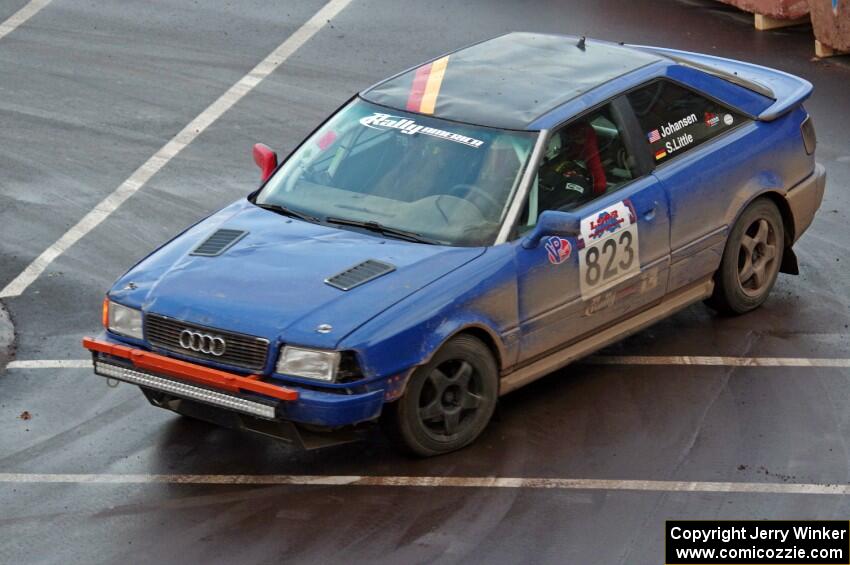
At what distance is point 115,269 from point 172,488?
329 centimetres

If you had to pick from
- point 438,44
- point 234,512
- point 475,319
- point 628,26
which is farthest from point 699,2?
point 234,512

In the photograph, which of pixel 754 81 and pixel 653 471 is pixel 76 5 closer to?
pixel 754 81

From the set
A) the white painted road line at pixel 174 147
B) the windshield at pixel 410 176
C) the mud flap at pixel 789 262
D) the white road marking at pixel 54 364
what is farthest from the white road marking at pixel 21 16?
the mud flap at pixel 789 262

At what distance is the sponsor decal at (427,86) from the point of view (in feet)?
29.5

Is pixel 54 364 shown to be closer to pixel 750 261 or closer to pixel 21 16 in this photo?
pixel 750 261

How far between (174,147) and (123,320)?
5.31 metres

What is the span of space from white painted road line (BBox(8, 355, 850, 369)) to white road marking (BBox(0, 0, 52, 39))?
7.27 metres

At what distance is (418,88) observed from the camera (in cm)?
920

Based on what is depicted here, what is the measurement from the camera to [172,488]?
782 centimetres

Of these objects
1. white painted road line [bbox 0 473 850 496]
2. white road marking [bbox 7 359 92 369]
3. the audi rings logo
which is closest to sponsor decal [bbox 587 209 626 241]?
white painted road line [bbox 0 473 850 496]

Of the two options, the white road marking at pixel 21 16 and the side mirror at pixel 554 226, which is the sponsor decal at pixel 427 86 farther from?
the white road marking at pixel 21 16

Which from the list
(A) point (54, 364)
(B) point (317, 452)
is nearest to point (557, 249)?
(B) point (317, 452)

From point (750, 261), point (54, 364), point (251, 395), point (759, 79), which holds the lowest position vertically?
point (54, 364)

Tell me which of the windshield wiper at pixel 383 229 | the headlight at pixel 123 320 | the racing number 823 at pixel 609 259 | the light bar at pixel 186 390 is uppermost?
the windshield wiper at pixel 383 229
